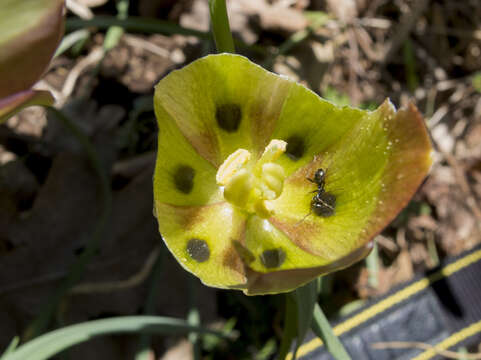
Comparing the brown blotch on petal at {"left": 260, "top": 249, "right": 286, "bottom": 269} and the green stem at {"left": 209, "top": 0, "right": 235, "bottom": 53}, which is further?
the brown blotch on petal at {"left": 260, "top": 249, "right": 286, "bottom": 269}

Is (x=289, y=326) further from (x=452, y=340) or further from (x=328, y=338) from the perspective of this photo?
(x=452, y=340)

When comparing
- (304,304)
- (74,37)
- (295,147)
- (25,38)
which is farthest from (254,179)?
(74,37)

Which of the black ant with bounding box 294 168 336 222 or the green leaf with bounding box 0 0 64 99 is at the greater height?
the green leaf with bounding box 0 0 64 99

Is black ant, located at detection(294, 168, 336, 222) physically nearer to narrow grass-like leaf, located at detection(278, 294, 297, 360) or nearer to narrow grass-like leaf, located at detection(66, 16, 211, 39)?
narrow grass-like leaf, located at detection(278, 294, 297, 360)

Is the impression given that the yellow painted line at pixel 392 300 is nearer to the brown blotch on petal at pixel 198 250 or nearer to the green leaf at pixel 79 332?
the green leaf at pixel 79 332

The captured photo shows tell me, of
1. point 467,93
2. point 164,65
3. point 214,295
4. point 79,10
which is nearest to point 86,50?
point 79,10

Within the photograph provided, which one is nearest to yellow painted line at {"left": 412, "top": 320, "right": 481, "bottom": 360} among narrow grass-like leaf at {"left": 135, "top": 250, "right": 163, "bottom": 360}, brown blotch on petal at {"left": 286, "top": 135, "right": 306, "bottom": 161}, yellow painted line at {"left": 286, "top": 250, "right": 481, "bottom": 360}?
yellow painted line at {"left": 286, "top": 250, "right": 481, "bottom": 360}

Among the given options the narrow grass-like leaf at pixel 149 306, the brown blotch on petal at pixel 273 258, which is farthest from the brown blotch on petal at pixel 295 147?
the narrow grass-like leaf at pixel 149 306

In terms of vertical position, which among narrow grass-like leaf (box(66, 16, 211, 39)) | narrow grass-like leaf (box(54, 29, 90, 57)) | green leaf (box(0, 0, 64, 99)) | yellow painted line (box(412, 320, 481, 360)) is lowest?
yellow painted line (box(412, 320, 481, 360))
